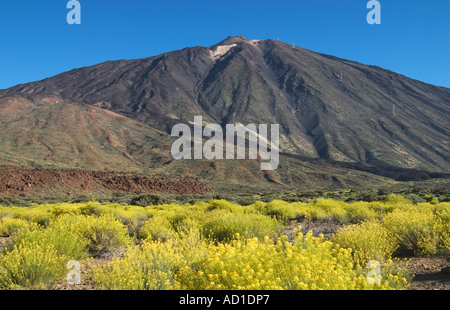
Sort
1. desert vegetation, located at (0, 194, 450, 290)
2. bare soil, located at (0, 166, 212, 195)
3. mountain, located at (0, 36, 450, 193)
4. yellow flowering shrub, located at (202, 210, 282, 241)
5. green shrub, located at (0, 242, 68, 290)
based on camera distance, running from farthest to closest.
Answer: mountain, located at (0, 36, 450, 193), bare soil, located at (0, 166, 212, 195), yellow flowering shrub, located at (202, 210, 282, 241), green shrub, located at (0, 242, 68, 290), desert vegetation, located at (0, 194, 450, 290)

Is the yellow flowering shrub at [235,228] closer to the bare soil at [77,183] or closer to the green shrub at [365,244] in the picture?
the green shrub at [365,244]

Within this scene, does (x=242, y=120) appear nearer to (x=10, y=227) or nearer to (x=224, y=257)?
(x=10, y=227)

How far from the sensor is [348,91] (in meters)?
171

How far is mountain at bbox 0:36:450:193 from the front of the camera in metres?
71.7

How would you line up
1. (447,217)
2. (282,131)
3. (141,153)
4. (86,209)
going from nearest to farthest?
(447,217) → (86,209) → (141,153) → (282,131)

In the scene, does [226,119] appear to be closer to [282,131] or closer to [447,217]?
[282,131]

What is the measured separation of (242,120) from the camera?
141 meters

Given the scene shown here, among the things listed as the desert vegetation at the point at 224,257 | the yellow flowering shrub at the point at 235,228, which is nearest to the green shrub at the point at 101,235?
the desert vegetation at the point at 224,257

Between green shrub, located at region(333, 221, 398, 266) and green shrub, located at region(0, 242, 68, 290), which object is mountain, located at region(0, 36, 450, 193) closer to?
green shrub, located at region(0, 242, 68, 290)

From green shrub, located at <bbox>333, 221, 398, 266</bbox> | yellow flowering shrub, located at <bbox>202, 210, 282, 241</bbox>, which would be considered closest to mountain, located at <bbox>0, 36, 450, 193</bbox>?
yellow flowering shrub, located at <bbox>202, 210, 282, 241</bbox>

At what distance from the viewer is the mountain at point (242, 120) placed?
71688 mm

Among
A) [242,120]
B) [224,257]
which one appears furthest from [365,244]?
[242,120]

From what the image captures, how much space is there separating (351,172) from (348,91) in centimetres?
9871

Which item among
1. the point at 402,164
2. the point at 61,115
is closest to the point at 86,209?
the point at 61,115
